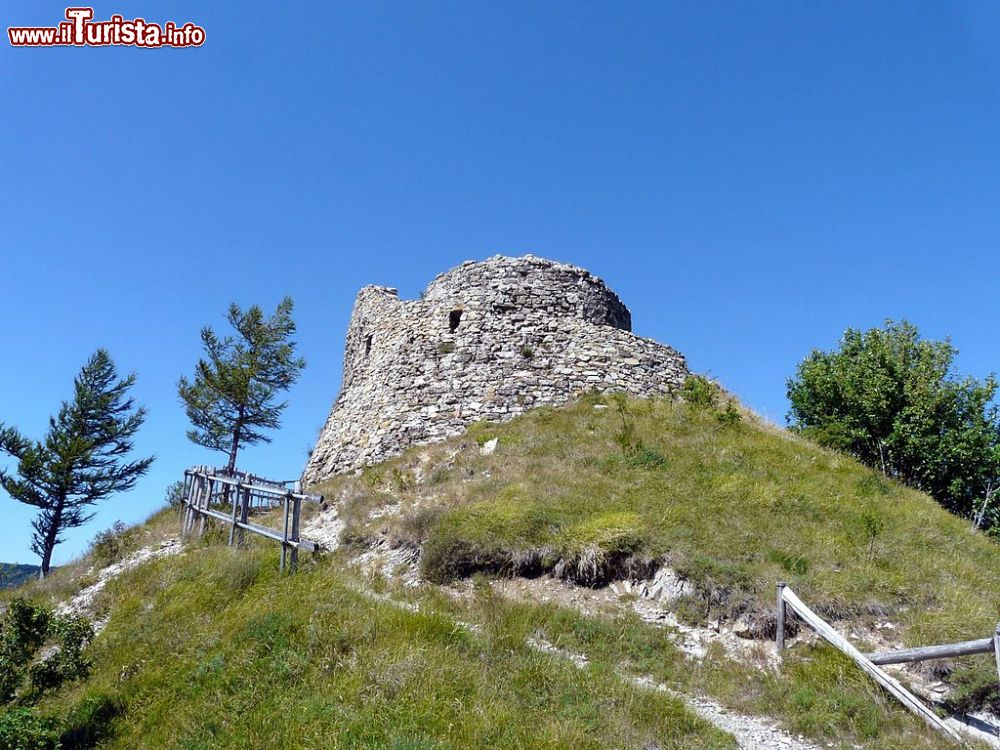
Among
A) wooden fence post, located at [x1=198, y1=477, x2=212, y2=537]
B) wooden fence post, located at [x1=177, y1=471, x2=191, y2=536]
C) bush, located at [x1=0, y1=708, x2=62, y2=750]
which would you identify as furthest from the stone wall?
bush, located at [x1=0, y1=708, x2=62, y2=750]

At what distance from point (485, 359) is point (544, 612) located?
10.5 m

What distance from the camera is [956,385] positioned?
72.2 ft

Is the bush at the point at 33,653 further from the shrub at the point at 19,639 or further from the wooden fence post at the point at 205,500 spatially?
the wooden fence post at the point at 205,500

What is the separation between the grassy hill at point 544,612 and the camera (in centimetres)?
637

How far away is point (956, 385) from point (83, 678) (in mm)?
26890

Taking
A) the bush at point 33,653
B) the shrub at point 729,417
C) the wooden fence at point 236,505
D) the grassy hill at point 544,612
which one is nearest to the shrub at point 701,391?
the shrub at point 729,417

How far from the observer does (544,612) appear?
905 cm

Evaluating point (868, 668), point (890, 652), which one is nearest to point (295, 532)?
point (868, 668)

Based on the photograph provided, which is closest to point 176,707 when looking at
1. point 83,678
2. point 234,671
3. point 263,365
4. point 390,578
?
point 234,671

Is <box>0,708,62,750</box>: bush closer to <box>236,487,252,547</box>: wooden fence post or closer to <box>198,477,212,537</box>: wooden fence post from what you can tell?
<box>236,487,252,547</box>: wooden fence post

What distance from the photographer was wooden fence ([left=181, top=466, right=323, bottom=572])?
33.7 ft

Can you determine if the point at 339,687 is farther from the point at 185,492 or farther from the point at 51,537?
the point at 51,537

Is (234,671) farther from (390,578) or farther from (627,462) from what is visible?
(627,462)

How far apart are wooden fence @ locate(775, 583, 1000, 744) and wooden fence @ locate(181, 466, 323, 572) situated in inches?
287
